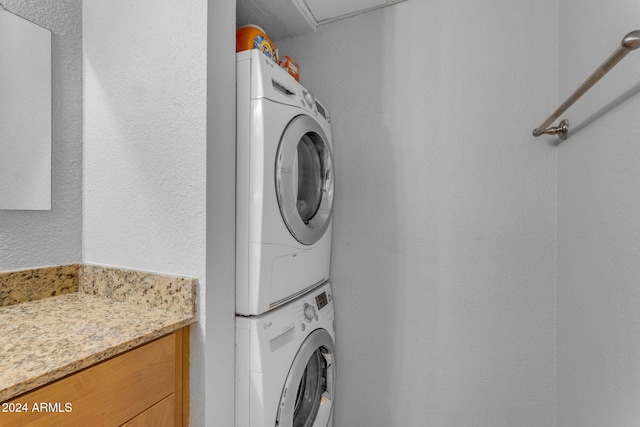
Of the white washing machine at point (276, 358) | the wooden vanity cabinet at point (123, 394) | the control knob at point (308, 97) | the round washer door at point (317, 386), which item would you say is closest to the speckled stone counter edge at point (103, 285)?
the wooden vanity cabinet at point (123, 394)

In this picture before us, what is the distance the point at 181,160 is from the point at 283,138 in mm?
357

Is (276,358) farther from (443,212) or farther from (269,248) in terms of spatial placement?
(443,212)

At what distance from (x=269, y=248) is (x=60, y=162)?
86cm

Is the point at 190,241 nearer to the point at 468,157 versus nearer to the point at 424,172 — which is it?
the point at 424,172

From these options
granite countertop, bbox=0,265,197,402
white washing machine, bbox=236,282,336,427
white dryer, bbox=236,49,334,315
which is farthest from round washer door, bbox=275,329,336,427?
granite countertop, bbox=0,265,197,402

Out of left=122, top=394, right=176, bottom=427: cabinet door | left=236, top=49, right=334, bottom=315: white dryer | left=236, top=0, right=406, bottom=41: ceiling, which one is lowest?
left=122, top=394, right=176, bottom=427: cabinet door

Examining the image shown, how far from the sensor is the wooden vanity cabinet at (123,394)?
573 millimetres

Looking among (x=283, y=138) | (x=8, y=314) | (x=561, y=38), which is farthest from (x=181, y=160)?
(x=561, y=38)

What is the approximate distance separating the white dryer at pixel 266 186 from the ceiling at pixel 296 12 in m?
0.55

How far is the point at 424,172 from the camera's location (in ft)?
4.66

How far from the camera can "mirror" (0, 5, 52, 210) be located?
955mm

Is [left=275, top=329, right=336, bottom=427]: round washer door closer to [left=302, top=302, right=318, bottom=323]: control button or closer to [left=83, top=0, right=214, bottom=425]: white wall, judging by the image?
[left=302, top=302, right=318, bottom=323]: control button

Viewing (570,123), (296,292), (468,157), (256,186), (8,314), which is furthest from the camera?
(468,157)

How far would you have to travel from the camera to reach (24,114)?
39.1 inches
